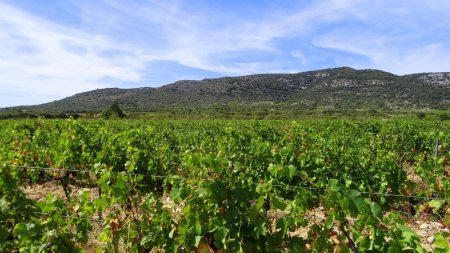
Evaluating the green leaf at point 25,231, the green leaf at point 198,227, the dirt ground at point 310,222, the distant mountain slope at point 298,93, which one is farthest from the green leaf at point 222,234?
the distant mountain slope at point 298,93

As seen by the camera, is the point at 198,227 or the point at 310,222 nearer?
the point at 198,227

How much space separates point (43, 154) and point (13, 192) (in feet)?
20.0

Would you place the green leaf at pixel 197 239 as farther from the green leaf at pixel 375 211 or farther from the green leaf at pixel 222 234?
the green leaf at pixel 375 211

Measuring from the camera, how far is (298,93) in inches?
4796

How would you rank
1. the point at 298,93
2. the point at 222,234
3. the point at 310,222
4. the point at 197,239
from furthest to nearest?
1. the point at 298,93
2. the point at 310,222
3. the point at 197,239
4. the point at 222,234

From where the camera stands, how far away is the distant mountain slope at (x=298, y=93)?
342ft

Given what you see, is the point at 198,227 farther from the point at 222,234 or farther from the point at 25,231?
the point at 25,231

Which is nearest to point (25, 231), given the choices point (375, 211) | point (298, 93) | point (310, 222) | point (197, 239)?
point (197, 239)

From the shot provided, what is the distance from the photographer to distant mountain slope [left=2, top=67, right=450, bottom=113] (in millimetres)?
104125

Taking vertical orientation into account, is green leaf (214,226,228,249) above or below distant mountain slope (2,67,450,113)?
below

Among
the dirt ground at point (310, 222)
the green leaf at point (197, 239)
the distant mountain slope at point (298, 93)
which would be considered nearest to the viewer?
the green leaf at point (197, 239)

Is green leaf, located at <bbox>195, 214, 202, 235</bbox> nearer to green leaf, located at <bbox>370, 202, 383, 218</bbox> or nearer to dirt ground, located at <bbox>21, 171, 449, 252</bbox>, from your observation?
dirt ground, located at <bbox>21, 171, 449, 252</bbox>

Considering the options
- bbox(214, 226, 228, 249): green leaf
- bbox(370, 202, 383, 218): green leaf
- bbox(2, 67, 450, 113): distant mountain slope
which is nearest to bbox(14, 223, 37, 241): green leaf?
bbox(214, 226, 228, 249): green leaf

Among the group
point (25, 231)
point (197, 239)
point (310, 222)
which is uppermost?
point (25, 231)
